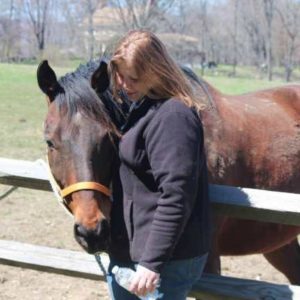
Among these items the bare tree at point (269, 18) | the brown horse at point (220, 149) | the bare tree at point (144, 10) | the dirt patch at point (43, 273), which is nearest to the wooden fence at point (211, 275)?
the brown horse at point (220, 149)

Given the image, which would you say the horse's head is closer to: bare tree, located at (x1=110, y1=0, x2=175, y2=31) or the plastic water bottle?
the plastic water bottle

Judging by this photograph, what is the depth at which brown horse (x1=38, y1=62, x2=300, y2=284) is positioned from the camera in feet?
7.73

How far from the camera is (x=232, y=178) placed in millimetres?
3311

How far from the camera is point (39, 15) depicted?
5653 centimetres

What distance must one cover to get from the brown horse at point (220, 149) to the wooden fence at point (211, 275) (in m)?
0.32

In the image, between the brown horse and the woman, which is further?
the brown horse

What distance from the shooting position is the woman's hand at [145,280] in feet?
6.64

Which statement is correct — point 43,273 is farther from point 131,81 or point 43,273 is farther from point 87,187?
point 131,81

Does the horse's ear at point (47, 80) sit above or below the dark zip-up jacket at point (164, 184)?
above

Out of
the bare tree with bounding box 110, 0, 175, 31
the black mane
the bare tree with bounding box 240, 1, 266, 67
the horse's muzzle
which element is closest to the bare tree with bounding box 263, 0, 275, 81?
the bare tree with bounding box 240, 1, 266, 67

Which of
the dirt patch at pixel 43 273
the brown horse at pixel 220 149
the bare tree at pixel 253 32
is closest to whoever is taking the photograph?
the brown horse at pixel 220 149

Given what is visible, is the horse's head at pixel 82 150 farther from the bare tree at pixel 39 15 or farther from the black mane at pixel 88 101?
the bare tree at pixel 39 15

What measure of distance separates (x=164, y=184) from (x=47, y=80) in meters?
0.87

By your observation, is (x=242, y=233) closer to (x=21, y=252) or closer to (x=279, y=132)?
(x=279, y=132)
